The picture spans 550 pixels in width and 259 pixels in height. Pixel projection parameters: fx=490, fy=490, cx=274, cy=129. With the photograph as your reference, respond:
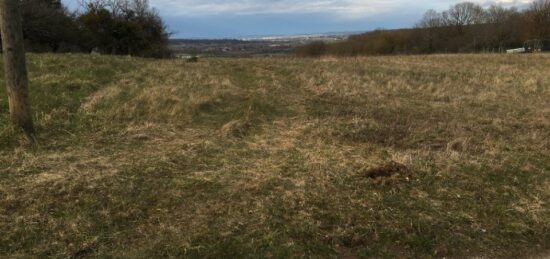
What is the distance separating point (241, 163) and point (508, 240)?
298cm

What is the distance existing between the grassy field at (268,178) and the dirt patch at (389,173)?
0.07 ft

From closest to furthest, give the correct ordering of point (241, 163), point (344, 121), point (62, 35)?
point (241, 163) → point (344, 121) → point (62, 35)

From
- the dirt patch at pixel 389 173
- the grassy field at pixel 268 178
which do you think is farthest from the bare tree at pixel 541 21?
the dirt patch at pixel 389 173

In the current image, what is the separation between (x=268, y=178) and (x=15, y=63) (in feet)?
12.0

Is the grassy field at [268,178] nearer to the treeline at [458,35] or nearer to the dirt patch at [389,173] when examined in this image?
the dirt patch at [389,173]

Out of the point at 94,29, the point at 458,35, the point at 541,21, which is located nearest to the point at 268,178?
the point at 94,29

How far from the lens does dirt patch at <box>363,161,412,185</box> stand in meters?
5.25

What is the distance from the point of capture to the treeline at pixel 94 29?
2755cm

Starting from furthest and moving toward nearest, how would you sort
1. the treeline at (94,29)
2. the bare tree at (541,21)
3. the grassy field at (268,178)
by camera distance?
the bare tree at (541,21)
the treeline at (94,29)
the grassy field at (268,178)

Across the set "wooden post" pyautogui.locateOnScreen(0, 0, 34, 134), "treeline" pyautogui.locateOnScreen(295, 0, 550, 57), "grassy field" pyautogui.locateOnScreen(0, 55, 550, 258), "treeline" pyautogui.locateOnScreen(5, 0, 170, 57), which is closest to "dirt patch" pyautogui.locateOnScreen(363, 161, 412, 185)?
"grassy field" pyautogui.locateOnScreen(0, 55, 550, 258)

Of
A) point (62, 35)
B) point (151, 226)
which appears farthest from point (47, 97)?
point (62, 35)

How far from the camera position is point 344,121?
8.16 m

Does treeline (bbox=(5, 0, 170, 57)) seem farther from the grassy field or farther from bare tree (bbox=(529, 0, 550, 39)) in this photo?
bare tree (bbox=(529, 0, 550, 39))

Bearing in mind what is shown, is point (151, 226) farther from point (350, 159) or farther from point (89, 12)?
point (89, 12)
